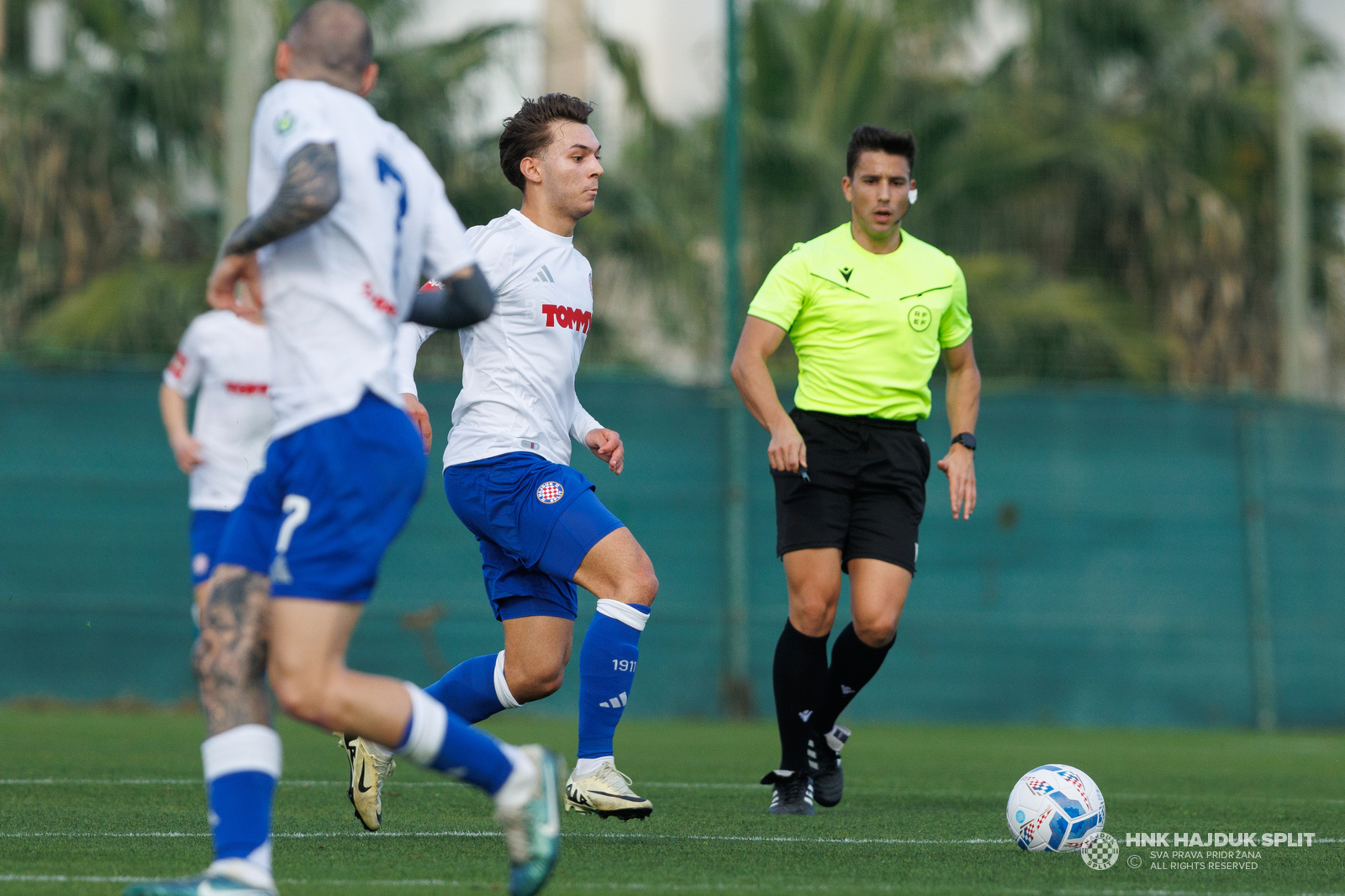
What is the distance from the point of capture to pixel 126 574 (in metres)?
11.7

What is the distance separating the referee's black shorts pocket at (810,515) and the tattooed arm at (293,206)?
296cm

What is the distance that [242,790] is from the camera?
3602mm

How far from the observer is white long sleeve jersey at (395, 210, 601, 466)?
18.9 feet

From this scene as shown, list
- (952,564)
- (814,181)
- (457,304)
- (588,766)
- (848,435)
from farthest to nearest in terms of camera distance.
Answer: (814,181), (952,564), (848,435), (588,766), (457,304)

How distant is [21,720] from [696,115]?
830cm

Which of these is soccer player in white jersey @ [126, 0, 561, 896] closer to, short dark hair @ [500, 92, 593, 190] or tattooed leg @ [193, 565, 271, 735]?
tattooed leg @ [193, 565, 271, 735]

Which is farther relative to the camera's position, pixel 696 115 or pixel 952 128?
pixel 952 128

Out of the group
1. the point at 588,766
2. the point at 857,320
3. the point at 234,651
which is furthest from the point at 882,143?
the point at 234,651

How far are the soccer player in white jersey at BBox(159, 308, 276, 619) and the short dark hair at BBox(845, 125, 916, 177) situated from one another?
2.60 meters

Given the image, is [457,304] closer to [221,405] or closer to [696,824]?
[696,824]

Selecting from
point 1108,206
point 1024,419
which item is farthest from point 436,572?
point 1108,206

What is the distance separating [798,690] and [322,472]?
3035 mm

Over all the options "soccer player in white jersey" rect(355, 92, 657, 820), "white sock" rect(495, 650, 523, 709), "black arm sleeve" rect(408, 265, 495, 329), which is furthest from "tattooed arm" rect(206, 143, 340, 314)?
"white sock" rect(495, 650, 523, 709)

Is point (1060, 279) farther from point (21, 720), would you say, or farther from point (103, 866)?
point (103, 866)
